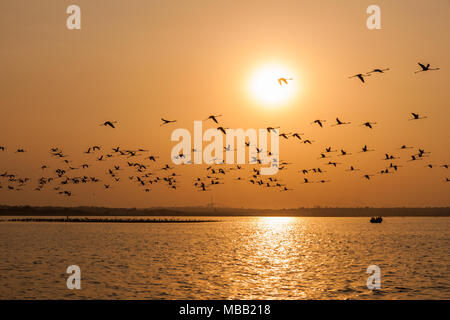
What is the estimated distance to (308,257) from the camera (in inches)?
3174

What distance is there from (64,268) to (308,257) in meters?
36.5

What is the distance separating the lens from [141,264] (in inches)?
2574

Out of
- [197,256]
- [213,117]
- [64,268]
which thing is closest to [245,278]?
[213,117]

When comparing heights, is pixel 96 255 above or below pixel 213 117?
below

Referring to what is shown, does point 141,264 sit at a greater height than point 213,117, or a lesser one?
lesser
